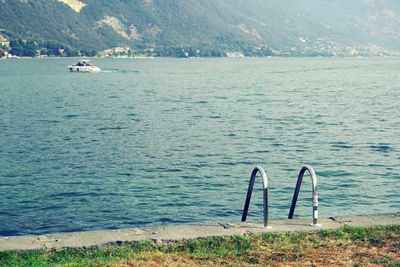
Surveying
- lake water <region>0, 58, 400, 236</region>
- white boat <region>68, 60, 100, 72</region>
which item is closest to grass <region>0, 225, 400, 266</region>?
lake water <region>0, 58, 400, 236</region>

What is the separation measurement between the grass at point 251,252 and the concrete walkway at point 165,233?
0.24 meters

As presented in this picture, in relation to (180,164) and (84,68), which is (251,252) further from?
(84,68)

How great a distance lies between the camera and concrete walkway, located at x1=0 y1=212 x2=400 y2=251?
9133 millimetres

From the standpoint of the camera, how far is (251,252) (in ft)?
28.2

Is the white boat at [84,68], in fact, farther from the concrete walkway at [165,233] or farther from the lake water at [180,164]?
the concrete walkway at [165,233]

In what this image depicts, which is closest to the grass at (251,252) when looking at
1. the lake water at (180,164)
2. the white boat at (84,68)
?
the lake water at (180,164)

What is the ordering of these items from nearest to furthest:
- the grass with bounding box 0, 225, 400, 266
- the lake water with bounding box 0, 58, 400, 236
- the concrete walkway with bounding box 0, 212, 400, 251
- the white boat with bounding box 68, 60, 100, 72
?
the grass with bounding box 0, 225, 400, 266 < the concrete walkway with bounding box 0, 212, 400, 251 < the lake water with bounding box 0, 58, 400, 236 < the white boat with bounding box 68, 60, 100, 72

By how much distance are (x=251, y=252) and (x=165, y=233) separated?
1786 millimetres

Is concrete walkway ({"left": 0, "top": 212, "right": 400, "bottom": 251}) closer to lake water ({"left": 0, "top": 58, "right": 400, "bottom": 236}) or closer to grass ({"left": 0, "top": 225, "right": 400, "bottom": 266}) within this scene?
grass ({"left": 0, "top": 225, "right": 400, "bottom": 266})

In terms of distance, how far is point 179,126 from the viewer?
38.6 metres

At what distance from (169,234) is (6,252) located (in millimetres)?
2779

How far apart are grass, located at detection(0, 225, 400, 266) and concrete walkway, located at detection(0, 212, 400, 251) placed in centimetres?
24

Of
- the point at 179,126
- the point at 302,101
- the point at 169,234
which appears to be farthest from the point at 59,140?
the point at 302,101

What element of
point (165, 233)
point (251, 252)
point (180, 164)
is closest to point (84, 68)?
point (180, 164)
